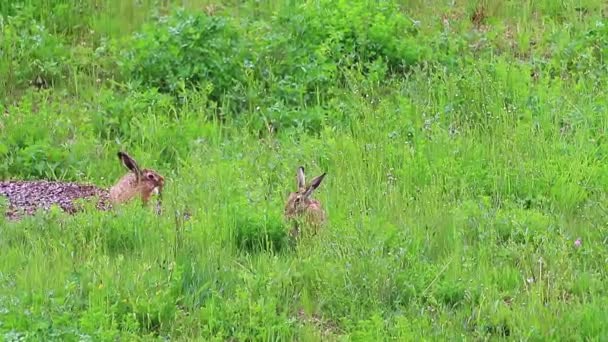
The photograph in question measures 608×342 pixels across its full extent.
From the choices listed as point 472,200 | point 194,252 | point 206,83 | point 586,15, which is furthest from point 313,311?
point 586,15

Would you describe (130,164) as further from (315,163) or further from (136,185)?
(315,163)

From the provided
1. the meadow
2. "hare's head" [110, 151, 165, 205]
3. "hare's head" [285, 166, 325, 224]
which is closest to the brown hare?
"hare's head" [110, 151, 165, 205]

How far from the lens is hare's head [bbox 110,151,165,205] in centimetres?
870

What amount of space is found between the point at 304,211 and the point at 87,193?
1981mm

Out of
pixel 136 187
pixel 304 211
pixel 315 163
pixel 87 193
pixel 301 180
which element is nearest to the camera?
pixel 304 211

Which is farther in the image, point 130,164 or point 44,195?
point 44,195

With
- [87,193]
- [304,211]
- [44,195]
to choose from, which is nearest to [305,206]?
[304,211]

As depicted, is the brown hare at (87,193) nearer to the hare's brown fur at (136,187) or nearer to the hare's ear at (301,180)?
the hare's brown fur at (136,187)

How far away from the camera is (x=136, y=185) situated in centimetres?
876

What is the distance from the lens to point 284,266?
7.53 metres

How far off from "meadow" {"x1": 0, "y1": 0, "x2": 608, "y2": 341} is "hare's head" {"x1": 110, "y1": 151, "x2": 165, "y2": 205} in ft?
0.45

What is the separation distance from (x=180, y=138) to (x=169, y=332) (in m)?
3.76

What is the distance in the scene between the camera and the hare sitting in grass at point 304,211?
26.2 ft

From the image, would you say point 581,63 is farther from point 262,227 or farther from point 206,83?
point 262,227
